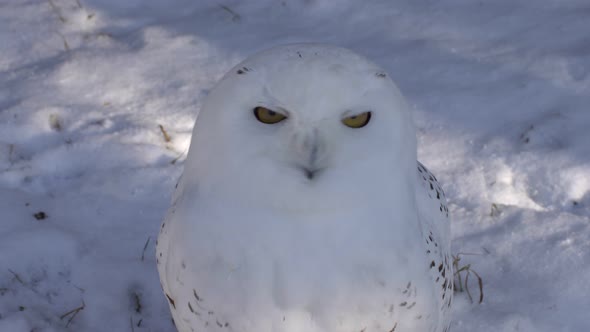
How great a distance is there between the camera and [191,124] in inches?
148

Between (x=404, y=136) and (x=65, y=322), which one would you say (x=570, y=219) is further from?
(x=65, y=322)

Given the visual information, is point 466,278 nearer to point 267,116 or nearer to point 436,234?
point 436,234

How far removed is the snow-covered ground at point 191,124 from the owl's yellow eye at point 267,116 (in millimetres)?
1286

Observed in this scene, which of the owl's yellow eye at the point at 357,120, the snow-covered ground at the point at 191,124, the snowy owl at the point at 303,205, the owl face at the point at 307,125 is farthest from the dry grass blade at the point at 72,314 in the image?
the owl's yellow eye at the point at 357,120

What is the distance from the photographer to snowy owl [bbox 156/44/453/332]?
1.82 m

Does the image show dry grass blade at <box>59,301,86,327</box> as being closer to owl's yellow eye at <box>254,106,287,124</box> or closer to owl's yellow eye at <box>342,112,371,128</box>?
owl's yellow eye at <box>254,106,287,124</box>

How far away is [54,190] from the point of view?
338 cm

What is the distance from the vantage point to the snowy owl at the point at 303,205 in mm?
1819

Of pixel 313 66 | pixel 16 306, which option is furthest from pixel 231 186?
pixel 16 306

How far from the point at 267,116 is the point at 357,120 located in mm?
234

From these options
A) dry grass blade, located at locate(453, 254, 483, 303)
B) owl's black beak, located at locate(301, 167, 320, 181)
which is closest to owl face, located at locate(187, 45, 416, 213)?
owl's black beak, located at locate(301, 167, 320, 181)

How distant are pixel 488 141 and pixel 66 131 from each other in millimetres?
2143

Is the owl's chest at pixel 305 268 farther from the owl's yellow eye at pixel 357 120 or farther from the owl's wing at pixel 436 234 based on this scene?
the owl's yellow eye at pixel 357 120

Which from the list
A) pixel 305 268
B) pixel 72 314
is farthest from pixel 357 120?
pixel 72 314
